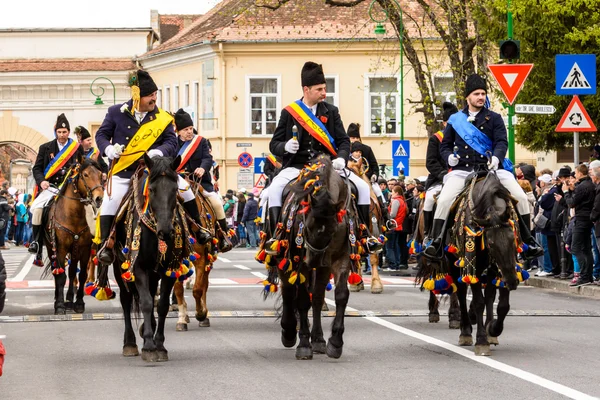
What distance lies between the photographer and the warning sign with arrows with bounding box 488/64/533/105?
23.4m

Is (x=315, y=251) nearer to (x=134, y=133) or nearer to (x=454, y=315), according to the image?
(x=134, y=133)

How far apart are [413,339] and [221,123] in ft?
147

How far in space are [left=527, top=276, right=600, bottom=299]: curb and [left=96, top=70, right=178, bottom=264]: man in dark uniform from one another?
935cm

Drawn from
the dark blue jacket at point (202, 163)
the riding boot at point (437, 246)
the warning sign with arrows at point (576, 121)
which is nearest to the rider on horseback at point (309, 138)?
the riding boot at point (437, 246)

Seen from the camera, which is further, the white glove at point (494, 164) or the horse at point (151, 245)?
the white glove at point (494, 164)

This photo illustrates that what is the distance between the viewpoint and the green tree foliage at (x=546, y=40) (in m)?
27.2

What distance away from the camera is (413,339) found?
14023 mm

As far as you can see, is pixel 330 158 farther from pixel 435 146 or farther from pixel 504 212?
pixel 435 146

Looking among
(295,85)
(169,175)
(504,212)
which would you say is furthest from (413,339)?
(295,85)

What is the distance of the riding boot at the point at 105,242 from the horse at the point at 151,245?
0.10 metres

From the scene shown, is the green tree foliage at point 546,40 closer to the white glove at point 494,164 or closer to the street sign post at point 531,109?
the street sign post at point 531,109

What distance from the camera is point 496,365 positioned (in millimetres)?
11898

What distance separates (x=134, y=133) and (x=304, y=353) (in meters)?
2.98

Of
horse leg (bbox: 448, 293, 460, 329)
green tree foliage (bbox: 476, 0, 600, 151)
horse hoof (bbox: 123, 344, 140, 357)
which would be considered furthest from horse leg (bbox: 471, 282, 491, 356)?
green tree foliage (bbox: 476, 0, 600, 151)
